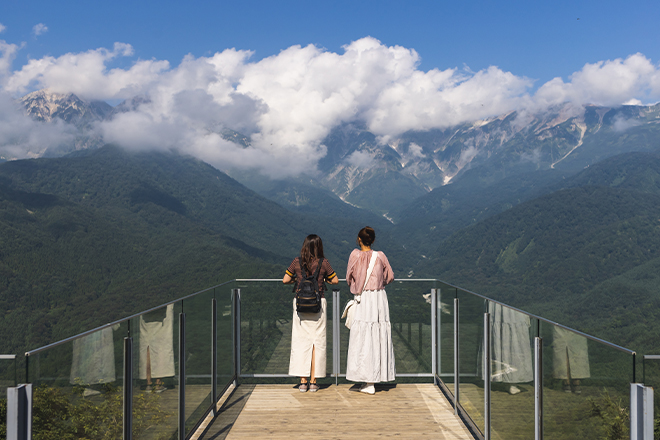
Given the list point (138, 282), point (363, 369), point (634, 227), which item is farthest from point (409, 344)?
point (634, 227)

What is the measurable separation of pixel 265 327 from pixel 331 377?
3.90ft

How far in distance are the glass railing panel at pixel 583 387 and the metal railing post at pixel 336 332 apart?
3.16 metres

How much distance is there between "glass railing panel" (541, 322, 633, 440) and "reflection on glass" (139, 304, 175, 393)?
2.59 meters

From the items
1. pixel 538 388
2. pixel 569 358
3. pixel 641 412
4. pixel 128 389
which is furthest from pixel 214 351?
pixel 641 412

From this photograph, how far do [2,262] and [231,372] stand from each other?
123 metres

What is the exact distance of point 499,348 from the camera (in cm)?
370

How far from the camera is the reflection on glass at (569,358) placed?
2510 mm

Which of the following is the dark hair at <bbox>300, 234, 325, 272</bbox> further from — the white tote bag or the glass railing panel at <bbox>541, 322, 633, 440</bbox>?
the glass railing panel at <bbox>541, 322, 633, 440</bbox>

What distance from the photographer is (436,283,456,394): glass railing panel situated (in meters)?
5.11

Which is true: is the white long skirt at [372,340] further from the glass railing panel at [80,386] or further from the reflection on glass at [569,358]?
the glass railing panel at [80,386]

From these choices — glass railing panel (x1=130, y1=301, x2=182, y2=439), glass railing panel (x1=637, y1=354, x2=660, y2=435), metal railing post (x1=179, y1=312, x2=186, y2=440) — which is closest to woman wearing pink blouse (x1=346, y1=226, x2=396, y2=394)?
metal railing post (x1=179, y1=312, x2=186, y2=440)

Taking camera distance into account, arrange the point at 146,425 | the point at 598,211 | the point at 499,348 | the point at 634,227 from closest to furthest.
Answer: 1. the point at 146,425
2. the point at 499,348
3. the point at 634,227
4. the point at 598,211

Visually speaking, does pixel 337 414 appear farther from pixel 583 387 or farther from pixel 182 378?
pixel 583 387

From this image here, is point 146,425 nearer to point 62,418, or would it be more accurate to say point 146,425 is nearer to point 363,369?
point 62,418
